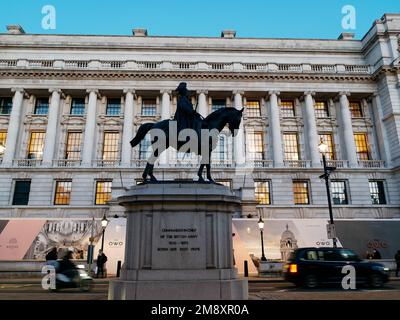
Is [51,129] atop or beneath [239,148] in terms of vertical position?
atop

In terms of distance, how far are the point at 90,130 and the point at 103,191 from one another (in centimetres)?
718

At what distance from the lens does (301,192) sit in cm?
3344

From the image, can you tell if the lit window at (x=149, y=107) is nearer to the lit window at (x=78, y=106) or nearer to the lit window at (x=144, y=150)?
the lit window at (x=144, y=150)

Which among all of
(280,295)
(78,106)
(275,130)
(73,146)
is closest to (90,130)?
(73,146)

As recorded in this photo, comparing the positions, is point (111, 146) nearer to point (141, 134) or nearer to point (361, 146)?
point (141, 134)

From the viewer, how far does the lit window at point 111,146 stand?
3463cm

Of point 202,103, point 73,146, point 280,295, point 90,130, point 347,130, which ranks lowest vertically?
point 280,295

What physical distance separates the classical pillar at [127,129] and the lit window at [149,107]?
171 cm

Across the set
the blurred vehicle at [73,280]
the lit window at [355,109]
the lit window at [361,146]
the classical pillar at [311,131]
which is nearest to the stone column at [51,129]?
the blurred vehicle at [73,280]

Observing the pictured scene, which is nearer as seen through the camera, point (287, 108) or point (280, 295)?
point (280, 295)

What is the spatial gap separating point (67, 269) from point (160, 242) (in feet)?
24.5

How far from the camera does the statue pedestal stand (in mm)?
7453

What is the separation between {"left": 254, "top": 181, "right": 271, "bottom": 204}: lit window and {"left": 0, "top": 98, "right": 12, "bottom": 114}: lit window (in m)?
30.1
